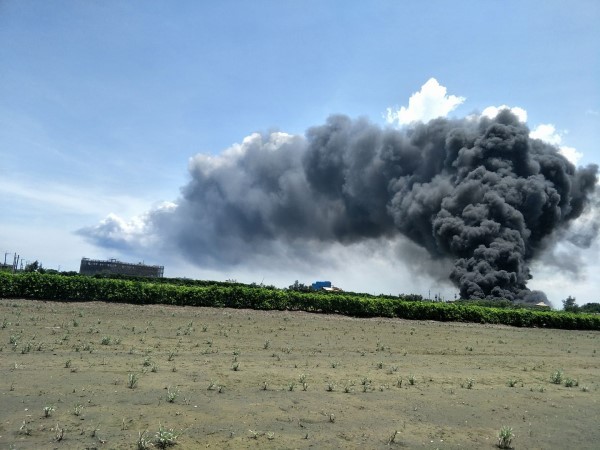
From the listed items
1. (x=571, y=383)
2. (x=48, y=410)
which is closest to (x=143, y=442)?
(x=48, y=410)

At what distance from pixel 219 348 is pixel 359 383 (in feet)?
19.6

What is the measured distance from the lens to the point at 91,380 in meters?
9.15

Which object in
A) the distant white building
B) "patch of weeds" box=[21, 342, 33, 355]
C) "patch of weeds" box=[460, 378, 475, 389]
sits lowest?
"patch of weeds" box=[21, 342, 33, 355]

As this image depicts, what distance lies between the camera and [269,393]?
917 centimetres

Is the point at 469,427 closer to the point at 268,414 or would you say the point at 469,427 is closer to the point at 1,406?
the point at 268,414

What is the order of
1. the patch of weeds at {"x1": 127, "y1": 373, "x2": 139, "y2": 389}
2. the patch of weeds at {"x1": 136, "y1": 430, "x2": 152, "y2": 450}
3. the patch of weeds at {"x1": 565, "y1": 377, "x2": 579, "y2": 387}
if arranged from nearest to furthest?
the patch of weeds at {"x1": 136, "y1": 430, "x2": 152, "y2": 450} < the patch of weeds at {"x1": 127, "y1": 373, "x2": 139, "y2": 389} < the patch of weeds at {"x1": 565, "y1": 377, "x2": 579, "y2": 387}

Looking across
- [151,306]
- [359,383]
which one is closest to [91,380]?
[359,383]

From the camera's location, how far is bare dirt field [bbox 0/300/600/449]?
6848 mm

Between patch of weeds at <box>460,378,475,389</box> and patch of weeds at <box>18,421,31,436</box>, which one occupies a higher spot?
patch of weeds at <box>460,378,475,389</box>

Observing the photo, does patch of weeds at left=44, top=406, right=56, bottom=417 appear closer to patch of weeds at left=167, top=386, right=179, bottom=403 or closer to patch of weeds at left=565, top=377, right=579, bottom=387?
patch of weeds at left=167, top=386, right=179, bottom=403

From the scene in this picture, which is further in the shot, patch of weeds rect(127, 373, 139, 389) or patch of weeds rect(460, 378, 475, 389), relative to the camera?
patch of weeds rect(460, 378, 475, 389)

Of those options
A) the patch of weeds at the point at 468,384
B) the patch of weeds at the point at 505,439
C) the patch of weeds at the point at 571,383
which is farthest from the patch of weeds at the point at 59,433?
the patch of weeds at the point at 571,383

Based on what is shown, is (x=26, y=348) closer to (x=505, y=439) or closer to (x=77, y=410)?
(x=77, y=410)

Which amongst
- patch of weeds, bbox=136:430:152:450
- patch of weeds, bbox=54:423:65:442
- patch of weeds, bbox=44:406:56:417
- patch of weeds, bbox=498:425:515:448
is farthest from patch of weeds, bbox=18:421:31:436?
patch of weeds, bbox=498:425:515:448
